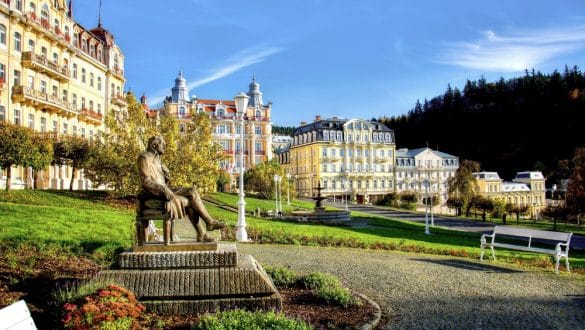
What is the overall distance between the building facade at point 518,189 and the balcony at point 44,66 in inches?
2970

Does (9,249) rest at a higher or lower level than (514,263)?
higher

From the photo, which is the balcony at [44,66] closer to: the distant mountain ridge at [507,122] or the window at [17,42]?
the window at [17,42]

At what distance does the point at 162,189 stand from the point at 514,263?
11694 mm

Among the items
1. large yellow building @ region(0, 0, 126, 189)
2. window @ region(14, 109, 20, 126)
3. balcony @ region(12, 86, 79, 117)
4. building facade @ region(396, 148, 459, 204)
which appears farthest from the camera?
building facade @ region(396, 148, 459, 204)

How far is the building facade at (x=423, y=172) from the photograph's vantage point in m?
91.5

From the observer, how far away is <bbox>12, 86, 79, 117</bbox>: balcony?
3309cm

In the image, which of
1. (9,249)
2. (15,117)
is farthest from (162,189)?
(15,117)

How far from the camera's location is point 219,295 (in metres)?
7.40

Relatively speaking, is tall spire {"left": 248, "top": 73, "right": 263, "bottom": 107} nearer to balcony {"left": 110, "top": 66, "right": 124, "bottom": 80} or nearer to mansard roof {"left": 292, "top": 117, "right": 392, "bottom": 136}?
mansard roof {"left": 292, "top": 117, "right": 392, "bottom": 136}

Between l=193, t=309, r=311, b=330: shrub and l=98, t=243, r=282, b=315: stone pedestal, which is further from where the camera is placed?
l=98, t=243, r=282, b=315: stone pedestal

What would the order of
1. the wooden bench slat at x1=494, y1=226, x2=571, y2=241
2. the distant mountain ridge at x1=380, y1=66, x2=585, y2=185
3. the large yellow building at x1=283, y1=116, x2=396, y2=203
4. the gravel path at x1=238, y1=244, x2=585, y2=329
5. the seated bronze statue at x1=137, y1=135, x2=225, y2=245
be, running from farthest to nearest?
the distant mountain ridge at x1=380, y1=66, x2=585, y2=185 → the large yellow building at x1=283, y1=116, x2=396, y2=203 → the wooden bench slat at x1=494, y1=226, x2=571, y2=241 → the seated bronze statue at x1=137, y1=135, x2=225, y2=245 → the gravel path at x1=238, y1=244, x2=585, y2=329

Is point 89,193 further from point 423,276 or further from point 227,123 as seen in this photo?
point 227,123

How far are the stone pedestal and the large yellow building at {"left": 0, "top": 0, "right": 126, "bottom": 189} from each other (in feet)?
86.3

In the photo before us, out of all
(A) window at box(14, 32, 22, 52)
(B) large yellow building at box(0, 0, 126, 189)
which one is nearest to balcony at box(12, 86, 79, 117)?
(B) large yellow building at box(0, 0, 126, 189)
